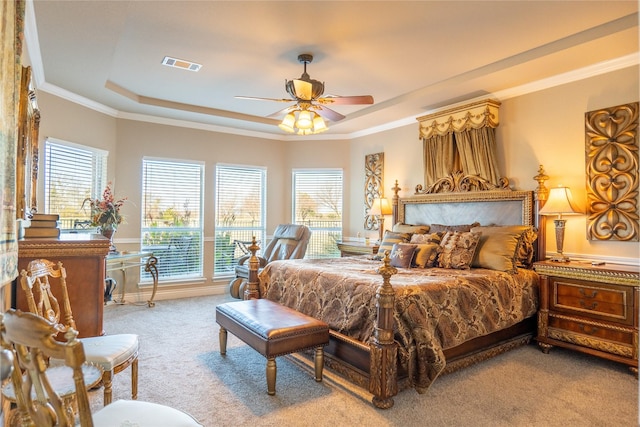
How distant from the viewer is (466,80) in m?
3.99

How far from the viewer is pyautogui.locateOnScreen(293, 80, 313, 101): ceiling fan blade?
3.19 metres

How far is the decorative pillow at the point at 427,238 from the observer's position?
4.12 m

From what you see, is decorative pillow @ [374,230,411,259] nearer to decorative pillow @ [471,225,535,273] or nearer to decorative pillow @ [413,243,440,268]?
decorative pillow @ [413,243,440,268]

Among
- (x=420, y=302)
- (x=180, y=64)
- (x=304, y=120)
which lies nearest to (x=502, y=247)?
(x=420, y=302)

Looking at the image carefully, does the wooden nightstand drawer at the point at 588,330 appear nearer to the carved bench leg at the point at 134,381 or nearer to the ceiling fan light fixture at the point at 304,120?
the ceiling fan light fixture at the point at 304,120

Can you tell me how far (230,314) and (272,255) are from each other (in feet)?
8.89

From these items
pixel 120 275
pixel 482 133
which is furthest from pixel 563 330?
pixel 120 275

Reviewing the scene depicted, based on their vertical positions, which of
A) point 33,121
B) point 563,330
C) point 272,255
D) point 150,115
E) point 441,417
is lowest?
point 441,417

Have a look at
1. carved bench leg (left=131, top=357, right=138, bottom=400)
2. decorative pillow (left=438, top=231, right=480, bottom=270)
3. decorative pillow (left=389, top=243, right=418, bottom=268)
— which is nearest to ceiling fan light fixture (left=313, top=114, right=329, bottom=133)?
decorative pillow (left=389, top=243, right=418, bottom=268)

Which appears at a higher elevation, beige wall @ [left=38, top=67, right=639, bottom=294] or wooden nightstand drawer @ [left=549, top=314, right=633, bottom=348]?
beige wall @ [left=38, top=67, right=639, bottom=294]

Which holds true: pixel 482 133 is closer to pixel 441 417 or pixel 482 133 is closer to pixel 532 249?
pixel 532 249

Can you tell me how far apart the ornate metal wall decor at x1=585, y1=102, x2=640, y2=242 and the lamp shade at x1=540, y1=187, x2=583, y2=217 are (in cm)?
21

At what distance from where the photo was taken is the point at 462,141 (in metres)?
4.51

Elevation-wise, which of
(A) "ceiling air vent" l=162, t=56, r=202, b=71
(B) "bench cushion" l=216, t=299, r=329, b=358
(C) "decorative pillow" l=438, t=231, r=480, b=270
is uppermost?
(A) "ceiling air vent" l=162, t=56, r=202, b=71
